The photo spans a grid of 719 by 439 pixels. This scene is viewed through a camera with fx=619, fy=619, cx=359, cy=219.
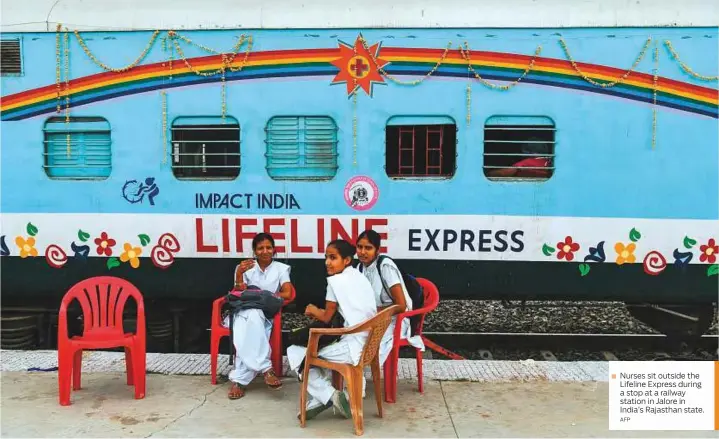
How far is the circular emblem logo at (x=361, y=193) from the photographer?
16.6 ft

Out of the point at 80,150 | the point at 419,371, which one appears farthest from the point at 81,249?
the point at 419,371

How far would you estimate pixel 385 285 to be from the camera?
4105 millimetres

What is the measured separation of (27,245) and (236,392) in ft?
8.09

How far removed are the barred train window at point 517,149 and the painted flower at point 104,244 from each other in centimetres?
319

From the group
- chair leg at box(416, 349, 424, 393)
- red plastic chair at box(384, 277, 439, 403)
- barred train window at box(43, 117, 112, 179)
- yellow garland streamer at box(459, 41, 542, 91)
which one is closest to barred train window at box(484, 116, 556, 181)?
yellow garland streamer at box(459, 41, 542, 91)

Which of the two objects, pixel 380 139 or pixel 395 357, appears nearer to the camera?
pixel 395 357

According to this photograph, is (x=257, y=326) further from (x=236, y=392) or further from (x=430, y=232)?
(x=430, y=232)

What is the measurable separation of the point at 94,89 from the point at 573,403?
14.6 ft

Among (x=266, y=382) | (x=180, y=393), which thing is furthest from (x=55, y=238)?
(x=266, y=382)

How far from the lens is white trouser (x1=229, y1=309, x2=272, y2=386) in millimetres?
4211

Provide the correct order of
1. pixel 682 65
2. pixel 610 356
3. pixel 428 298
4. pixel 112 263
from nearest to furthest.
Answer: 1. pixel 428 298
2. pixel 682 65
3. pixel 112 263
4. pixel 610 356

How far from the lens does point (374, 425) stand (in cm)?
379

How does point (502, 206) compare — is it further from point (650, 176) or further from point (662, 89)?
point (662, 89)

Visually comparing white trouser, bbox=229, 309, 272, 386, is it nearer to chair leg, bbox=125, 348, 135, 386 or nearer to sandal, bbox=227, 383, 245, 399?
sandal, bbox=227, 383, 245, 399
